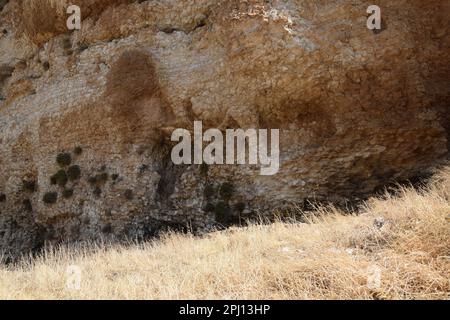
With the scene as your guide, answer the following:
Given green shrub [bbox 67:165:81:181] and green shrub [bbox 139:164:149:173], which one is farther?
green shrub [bbox 67:165:81:181]

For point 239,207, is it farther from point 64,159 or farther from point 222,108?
point 64,159

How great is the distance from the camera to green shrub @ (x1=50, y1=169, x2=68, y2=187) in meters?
13.2

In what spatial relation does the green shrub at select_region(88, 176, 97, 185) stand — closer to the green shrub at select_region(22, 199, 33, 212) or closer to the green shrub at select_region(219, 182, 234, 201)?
the green shrub at select_region(22, 199, 33, 212)

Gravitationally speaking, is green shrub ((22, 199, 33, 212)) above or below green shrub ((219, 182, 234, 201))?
below

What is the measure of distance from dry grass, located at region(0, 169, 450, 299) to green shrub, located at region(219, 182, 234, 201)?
10.5 ft

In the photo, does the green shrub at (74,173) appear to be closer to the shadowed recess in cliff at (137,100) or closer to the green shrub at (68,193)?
the green shrub at (68,193)

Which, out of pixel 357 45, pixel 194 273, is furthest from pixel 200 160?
pixel 194 273

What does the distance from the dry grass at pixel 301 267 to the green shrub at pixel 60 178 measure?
5.81 metres

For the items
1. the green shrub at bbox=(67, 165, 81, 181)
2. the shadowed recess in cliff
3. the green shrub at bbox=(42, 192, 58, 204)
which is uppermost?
the shadowed recess in cliff

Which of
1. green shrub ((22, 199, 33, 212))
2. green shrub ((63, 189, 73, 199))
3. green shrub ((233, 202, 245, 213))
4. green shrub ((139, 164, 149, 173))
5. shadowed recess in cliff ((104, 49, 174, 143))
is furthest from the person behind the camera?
green shrub ((22, 199, 33, 212))

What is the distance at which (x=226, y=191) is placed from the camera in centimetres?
1119

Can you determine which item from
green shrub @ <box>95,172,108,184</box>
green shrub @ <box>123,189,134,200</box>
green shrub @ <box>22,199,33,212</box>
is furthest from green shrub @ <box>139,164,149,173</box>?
green shrub @ <box>22,199,33,212</box>

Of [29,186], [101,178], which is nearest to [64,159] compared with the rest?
[101,178]
